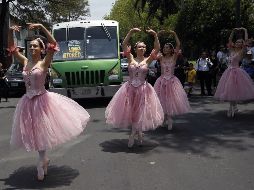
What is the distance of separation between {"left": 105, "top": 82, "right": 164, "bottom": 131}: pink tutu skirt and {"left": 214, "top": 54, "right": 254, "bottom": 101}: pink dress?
4.06m

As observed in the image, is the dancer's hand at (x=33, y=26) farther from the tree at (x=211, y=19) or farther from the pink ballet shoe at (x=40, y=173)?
the tree at (x=211, y=19)

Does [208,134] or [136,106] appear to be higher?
[136,106]

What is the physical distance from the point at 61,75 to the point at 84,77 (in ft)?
2.41

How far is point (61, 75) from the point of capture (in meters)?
15.8

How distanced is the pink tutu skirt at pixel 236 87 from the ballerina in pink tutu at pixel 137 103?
401cm

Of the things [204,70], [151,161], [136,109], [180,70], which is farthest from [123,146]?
[204,70]

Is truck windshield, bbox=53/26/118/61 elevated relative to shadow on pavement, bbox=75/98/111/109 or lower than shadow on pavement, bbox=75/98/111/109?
elevated

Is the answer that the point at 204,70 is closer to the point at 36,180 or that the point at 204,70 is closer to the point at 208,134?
the point at 208,134

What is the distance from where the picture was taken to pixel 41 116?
7.05m

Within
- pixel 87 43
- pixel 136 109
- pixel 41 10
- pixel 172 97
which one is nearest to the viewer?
pixel 136 109

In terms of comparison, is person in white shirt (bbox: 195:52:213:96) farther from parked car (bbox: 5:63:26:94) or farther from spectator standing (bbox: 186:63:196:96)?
parked car (bbox: 5:63:26:94)

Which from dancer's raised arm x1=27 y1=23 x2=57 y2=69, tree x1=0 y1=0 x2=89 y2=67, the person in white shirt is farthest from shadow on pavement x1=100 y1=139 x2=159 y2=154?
tree x1=0 y1=0 x2=89 y2=67

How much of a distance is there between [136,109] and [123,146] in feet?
2.87

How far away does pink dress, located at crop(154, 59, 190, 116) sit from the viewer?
1080 cm
